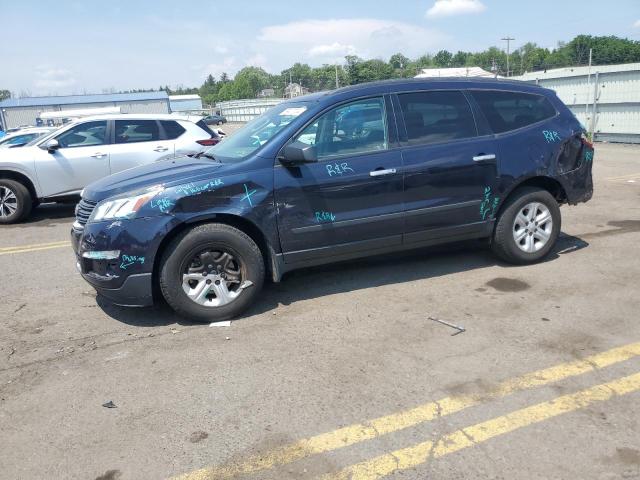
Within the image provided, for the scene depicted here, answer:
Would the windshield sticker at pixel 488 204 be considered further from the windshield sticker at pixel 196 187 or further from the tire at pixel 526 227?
the windshield sticker at pixel 196 187

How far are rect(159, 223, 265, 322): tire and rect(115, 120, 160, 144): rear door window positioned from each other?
19.1 feet

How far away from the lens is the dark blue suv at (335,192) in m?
4.31

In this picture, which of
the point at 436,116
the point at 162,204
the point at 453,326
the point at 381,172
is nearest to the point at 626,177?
the point at 436,116

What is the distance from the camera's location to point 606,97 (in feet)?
57.9

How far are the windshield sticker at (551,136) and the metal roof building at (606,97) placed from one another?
13.2 meters

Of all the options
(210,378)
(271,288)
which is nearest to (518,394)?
(210,378)

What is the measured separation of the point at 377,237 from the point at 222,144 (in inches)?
74.9

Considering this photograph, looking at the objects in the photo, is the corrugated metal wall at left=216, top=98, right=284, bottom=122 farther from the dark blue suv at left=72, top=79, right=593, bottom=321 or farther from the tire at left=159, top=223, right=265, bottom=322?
the tire at left=159, top=223, right=265, bottom=322

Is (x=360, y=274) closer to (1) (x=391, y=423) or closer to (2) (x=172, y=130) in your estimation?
(1) (x=391, y=423)

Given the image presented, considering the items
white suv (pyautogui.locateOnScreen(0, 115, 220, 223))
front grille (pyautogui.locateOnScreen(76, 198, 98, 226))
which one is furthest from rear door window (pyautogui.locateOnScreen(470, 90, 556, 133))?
white suv (pyautogui.locateOnScreen(0, 115, 220, 223))

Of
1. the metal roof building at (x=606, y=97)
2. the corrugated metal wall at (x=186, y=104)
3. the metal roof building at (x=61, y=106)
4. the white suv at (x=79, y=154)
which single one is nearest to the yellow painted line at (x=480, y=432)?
the white suv at (x=79, y=154)

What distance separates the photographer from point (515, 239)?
546 centimetres

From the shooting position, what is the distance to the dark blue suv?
170 inches

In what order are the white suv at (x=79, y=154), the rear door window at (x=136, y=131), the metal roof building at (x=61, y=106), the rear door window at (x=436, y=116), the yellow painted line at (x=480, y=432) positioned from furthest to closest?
1. the metal roof building at (x=61, y=106)
2. the rear door window at (x=136, y=131)
3. the white suv at (x=79, y=154)
4. the rear door window at (x=436, y=116)
5. the yellow painted line at (x=480, y=432)
